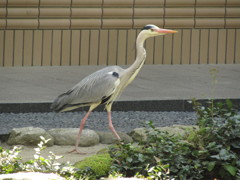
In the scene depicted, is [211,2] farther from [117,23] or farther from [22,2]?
[22,2]

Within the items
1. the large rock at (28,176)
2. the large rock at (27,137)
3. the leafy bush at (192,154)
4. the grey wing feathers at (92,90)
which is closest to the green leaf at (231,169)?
the leafy bush at (192,154)

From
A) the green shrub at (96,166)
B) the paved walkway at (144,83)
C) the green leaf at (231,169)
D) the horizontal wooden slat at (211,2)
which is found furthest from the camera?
the horizontal wooden slat at (211,2)

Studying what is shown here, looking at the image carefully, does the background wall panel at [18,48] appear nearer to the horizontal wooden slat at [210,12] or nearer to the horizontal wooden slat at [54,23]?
the horizontal wooden slat at [54,23]

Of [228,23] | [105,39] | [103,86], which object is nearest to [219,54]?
[228,23]

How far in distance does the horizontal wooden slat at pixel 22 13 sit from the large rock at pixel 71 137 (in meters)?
4.13

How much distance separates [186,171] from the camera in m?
6.52

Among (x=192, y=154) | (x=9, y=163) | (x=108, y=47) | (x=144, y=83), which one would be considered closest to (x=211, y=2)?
(x=108, y=47)

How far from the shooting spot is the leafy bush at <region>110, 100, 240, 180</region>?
6547mm

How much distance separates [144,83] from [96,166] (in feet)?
18.6

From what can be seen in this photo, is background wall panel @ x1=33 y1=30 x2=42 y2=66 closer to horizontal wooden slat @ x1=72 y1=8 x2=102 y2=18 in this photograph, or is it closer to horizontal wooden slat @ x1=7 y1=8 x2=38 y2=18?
horizontal wooden slat @ x1=7 y1=8 x2=38 y2=18

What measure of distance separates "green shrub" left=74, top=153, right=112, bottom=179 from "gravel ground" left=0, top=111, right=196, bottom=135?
2.90 metres

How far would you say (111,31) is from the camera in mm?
13586

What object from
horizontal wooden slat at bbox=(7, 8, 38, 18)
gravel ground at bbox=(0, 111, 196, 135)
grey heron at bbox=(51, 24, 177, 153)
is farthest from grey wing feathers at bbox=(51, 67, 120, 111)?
horizontal wooden slat at bbox=(7, 8, 38, 18)

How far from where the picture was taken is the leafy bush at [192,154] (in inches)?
258
